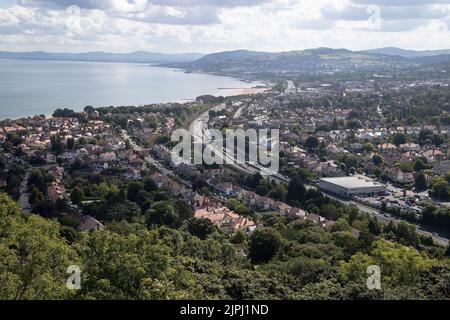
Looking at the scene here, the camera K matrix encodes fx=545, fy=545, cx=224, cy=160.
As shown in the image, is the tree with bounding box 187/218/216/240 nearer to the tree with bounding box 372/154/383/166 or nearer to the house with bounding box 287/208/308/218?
the house with bounding box 287/208/308/218

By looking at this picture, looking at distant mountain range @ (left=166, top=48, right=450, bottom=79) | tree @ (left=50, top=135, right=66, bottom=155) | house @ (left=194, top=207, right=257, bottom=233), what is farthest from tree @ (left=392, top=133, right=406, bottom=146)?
distant mountain range @ (left=166, top=48, right=450, bottom=79)

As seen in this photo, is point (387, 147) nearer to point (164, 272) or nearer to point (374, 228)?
point (374, 228)

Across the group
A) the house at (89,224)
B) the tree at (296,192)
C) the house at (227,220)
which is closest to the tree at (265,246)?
the house at (227,220)

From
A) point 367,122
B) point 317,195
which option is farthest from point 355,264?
point 367,122
